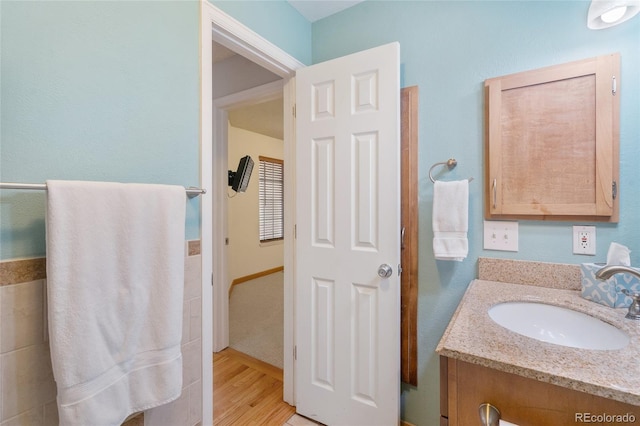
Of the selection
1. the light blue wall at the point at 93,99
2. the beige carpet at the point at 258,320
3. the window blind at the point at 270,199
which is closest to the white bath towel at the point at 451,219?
the light blue wall at the point at 93,99

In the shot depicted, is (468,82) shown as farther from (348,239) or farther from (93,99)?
(93,99)

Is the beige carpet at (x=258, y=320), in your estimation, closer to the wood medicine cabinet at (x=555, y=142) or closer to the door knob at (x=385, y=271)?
the door knob at (x=385, y=271)

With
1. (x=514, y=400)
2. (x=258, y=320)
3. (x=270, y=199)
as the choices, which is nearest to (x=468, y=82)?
(x=514, y=400)

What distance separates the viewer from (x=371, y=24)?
1593mm

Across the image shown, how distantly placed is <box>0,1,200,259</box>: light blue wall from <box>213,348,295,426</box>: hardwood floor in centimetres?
A: 124

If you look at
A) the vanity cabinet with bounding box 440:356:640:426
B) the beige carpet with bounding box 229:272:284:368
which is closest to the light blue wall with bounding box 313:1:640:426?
the vanity cabinet with bounding box 440:356:640:426

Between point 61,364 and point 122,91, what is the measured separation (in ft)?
2.64

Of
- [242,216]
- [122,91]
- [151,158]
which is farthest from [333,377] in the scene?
[242,216]

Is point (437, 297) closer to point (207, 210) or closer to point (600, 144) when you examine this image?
point (600, 144)

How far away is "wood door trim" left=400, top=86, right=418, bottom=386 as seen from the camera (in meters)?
1.47

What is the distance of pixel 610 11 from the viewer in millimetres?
938

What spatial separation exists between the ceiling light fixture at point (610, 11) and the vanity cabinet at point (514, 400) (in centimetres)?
116

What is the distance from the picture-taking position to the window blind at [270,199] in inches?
183

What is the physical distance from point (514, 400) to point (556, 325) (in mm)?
524
